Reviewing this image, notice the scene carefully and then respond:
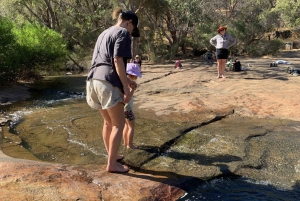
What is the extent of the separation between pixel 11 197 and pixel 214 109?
4468 mm

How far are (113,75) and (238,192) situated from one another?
1.82 meters

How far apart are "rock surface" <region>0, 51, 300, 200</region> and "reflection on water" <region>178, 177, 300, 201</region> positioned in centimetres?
11

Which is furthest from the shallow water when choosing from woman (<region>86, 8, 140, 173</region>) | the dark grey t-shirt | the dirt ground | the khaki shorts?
the dirt ground

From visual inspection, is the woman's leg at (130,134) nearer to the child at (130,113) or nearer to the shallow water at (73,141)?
the child at (130,113)

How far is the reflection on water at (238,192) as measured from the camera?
341 centimetres

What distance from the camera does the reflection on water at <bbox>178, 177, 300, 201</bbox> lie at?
3406 mm

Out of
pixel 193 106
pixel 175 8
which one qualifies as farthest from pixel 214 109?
pixel 175 8

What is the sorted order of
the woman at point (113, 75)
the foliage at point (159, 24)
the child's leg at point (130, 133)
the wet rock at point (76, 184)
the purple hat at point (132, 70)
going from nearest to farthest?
1. the wet rock at point (76, 184)
2. the woman at point (113, 75)
3. the purple hat at point (132, 70)
4. the child's leg at point (130, 133)
5. the foliage at point (159, 24)

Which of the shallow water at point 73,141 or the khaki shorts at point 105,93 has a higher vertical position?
the khaki shorts at point 105,93

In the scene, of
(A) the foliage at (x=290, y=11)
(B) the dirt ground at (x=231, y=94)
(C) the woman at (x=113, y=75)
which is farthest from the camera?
(A) the foliage at (x=290, y=11)

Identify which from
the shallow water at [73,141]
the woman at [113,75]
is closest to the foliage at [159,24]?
the shallow water at [73,141]

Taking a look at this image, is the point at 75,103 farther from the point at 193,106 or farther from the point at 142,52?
the point at 142,52

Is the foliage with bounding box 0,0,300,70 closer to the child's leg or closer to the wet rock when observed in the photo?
the child's leg

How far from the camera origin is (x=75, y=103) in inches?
320
